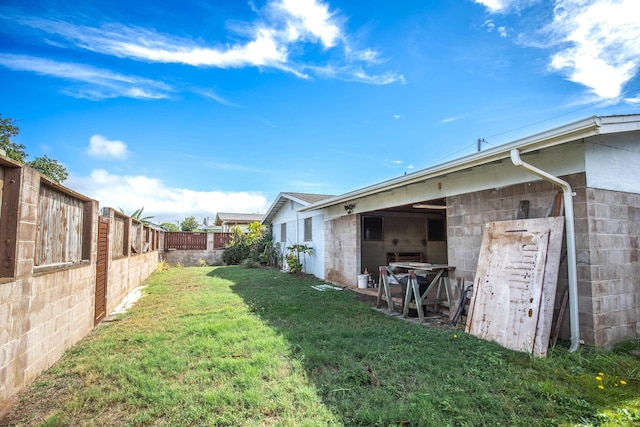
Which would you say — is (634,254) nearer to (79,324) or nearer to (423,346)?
(423,346)

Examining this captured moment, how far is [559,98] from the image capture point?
986 centimetres

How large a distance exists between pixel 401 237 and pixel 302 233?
4.10 metres

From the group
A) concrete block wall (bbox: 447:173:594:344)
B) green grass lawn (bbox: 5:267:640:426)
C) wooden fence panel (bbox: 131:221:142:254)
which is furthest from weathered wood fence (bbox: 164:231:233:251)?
concrete block wall (bbox: 447:173:594:344)

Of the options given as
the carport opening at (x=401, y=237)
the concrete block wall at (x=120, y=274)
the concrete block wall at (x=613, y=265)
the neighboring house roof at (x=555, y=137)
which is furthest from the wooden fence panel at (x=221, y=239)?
the concrete block wall at (x=613, y=265)

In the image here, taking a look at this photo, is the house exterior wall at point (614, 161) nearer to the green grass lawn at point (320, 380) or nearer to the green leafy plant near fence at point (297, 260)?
the green grass lawn at point (320, 380)

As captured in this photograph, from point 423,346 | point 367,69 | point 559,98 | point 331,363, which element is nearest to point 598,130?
point 423,346

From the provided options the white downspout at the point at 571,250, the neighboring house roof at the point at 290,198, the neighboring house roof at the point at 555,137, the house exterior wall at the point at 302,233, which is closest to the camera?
the neighboring house roof at the point at 555,137

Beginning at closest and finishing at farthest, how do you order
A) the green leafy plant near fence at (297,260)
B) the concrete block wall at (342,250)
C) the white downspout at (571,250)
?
the white downspout at (571,250) → the concrete block wall at (342,250) → the green leafy plant near fence at (297,260)

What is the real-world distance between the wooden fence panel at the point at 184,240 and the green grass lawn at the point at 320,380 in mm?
13404

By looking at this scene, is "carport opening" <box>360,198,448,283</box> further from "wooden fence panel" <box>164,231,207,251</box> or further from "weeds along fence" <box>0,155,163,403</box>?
"wooden fence panel" <box>164,231,207,251</box>

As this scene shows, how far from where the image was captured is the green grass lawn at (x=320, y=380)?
2.43 meters

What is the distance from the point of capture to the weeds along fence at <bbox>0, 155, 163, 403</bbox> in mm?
2674

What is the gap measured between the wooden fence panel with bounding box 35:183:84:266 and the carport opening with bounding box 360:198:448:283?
25.3 ft

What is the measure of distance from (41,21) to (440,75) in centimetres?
960
